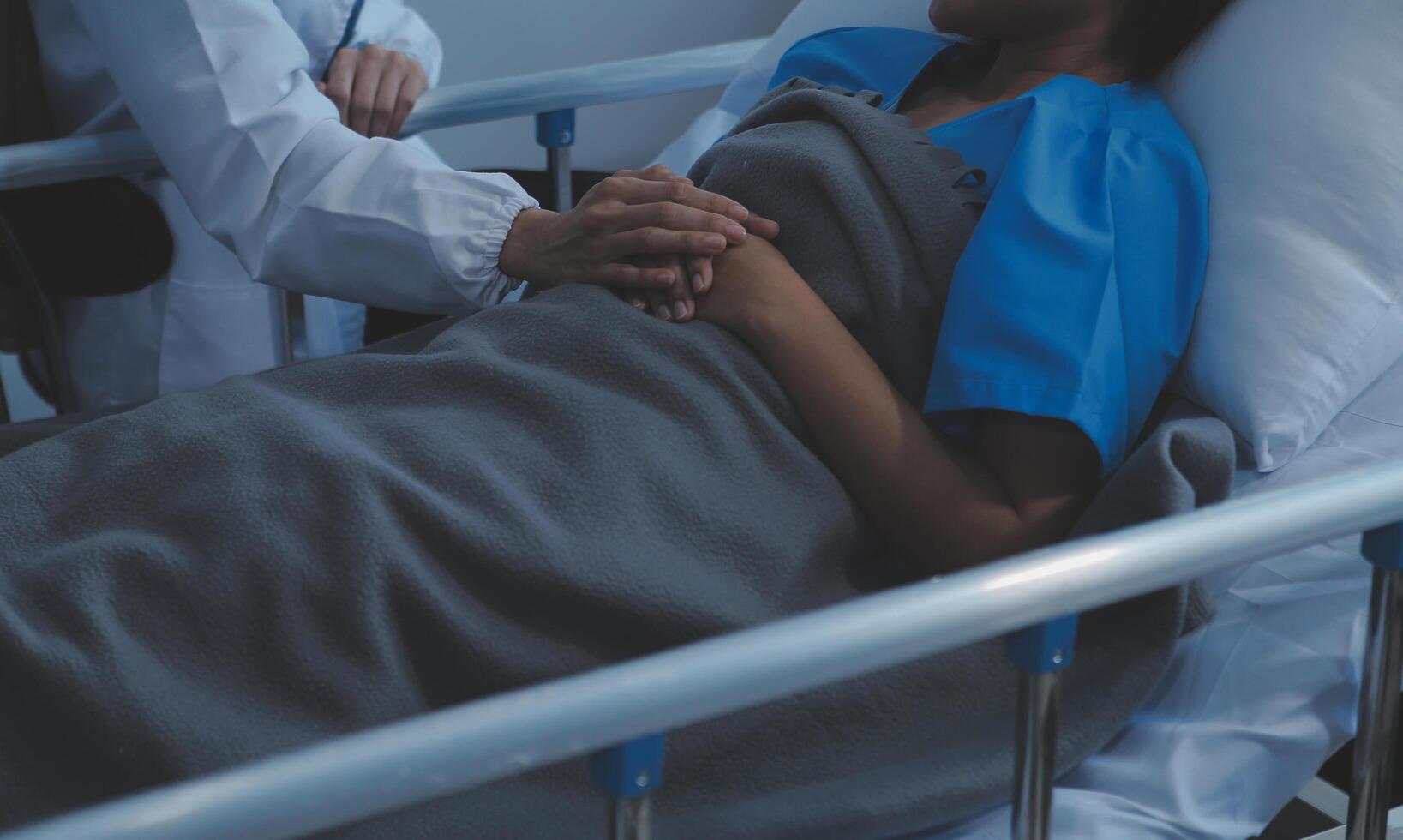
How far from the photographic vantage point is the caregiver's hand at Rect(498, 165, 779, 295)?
1.04 metres

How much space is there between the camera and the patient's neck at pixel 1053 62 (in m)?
1.20

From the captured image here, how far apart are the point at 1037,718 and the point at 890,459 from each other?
280 millimetres

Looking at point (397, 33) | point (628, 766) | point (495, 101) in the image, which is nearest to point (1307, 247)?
point (628, 766)

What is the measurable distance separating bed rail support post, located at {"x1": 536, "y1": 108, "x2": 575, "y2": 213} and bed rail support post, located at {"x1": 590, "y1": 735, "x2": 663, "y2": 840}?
1.03 metres

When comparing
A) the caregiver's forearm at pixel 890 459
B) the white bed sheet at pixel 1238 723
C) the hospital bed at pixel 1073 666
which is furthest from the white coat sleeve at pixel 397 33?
the white bed sheet at pixel 1238 723

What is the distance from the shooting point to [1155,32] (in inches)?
47.9

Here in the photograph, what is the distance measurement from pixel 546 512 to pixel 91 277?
0.85 metres

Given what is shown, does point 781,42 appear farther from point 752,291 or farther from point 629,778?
point 629,778

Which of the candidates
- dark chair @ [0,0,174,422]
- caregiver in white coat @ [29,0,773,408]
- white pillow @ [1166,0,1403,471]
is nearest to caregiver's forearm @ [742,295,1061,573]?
caregiver in white coat @ [29,0,773,408]

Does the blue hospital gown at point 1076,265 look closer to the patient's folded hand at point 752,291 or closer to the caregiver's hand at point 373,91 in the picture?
Answer: the patient's folded hand at point 752,291

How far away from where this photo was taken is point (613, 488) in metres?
0.89

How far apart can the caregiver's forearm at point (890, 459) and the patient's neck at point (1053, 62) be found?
1.21 ft

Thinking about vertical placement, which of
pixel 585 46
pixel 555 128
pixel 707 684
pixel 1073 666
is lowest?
pixel 585 46

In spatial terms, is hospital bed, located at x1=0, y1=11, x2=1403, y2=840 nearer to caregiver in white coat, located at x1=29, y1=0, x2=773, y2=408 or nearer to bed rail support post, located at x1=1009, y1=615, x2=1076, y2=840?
bed rail support post, located at x1=1009, y1=615, x2=1076, y2=840
